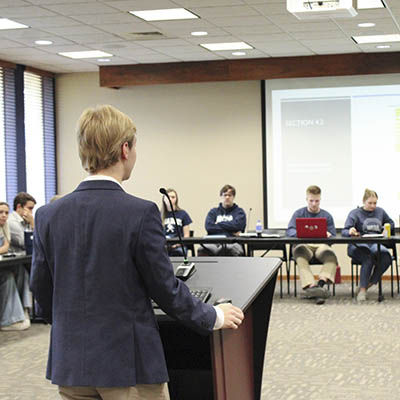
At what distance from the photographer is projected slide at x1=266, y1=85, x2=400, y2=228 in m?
9.55

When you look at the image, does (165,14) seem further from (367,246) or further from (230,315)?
(230,315)

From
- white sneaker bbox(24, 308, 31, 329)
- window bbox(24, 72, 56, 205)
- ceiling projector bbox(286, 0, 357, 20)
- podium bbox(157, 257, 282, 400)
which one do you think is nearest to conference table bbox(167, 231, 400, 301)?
white sneaker bbox(24, 308, 31, 329)

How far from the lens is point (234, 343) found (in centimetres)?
274

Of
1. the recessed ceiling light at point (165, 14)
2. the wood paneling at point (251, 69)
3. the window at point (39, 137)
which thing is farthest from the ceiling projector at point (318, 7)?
the window at point (39, 137)

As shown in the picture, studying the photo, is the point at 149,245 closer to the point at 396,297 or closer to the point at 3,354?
the point at 3,354

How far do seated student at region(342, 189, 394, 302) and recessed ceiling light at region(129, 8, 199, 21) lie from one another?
113 inches

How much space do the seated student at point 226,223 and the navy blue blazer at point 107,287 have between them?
6.47 m

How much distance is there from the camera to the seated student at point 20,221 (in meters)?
6.76

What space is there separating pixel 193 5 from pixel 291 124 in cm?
374

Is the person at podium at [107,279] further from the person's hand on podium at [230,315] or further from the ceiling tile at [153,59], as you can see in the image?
the ceiling tile at [153,59]

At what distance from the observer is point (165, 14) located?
6820mm

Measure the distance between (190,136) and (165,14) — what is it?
3552mm

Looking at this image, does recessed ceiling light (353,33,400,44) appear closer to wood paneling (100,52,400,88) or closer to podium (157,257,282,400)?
wood paneling (100,52,400,88)

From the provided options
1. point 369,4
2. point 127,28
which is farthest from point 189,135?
point 369,4
